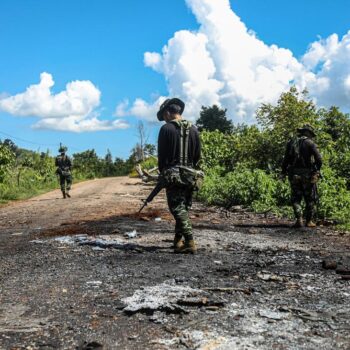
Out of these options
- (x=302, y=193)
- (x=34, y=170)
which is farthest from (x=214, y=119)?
(x=302, y=193)

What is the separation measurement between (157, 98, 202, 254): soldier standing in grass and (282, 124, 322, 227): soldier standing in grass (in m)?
3.19

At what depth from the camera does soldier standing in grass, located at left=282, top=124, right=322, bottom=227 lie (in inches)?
338

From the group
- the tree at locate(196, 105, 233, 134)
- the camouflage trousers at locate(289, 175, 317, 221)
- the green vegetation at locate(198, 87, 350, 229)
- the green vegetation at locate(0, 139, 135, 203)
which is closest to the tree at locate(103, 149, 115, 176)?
the green vegetation at locate(0, 139, 135, 203)

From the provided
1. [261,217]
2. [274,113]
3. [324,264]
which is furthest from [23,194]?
[324,264]

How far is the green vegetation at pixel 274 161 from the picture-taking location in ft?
36.7

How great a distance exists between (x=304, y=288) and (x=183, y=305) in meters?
1.27

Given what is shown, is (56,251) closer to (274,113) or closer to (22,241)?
(22,241)

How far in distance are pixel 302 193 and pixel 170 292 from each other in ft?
17.6

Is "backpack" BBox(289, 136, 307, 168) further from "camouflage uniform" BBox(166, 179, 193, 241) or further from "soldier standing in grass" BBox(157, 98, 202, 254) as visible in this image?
"camouflage uniform" BBox(166, 179, 193, 241)

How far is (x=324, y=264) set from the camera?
520cm

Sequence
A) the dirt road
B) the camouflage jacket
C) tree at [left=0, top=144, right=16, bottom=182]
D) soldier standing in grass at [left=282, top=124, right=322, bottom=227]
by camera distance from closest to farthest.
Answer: the dirt road < soldier standing in grass at [left=282, top=124, right=322, bottom=227] < the camouflage jacket < tree at [left=0, top=144, right=16, bottom=182]

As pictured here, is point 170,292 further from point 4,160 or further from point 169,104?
point 4,160

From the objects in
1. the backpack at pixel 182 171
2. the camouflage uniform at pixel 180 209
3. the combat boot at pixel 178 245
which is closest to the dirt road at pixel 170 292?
the combat boot at pixel 178 245

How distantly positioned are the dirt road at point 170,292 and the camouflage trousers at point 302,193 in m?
0.92
